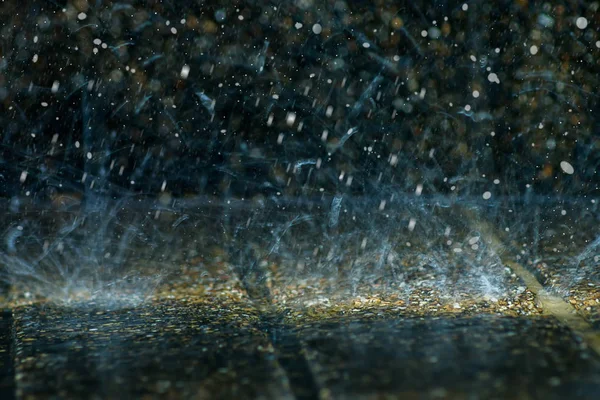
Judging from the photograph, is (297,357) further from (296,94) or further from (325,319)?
(296,94)

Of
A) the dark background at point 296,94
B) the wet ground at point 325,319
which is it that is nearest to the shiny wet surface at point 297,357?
the wet ground at point 325,319

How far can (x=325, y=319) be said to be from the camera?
193 centimetres

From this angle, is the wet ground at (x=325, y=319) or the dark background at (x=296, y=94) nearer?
the wet ground at (x=325, y=319)

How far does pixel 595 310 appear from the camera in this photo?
1915 mm

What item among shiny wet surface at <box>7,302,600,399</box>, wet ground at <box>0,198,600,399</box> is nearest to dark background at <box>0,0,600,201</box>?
wet ground at <box>0,198,600,399</box>

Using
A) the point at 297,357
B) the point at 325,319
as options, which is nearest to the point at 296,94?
the point at 325,319

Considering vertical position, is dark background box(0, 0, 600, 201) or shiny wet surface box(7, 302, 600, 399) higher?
dark background box(0, 0, 600, 201)

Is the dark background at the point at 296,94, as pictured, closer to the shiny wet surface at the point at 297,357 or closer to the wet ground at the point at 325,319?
the wet ground at the point at 325,319

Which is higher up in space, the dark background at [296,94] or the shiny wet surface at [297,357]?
the dark background at [296,94]

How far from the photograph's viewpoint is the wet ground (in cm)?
146

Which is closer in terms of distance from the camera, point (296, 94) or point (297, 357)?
point (297, 357)

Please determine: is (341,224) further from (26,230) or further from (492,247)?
(26,230)

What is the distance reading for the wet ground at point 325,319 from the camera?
4.81 ft

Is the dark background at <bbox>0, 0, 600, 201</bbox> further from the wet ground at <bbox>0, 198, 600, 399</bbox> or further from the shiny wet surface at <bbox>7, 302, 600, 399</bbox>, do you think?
the shiny wet surface at <bbox>7, 302, 600, 399</bbox>
